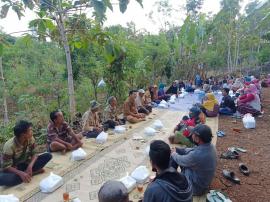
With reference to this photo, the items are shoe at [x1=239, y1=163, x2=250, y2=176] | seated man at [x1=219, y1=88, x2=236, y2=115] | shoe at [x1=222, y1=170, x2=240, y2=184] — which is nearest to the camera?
shoe at [x1=222, y1=170, x2=240, y2=184]

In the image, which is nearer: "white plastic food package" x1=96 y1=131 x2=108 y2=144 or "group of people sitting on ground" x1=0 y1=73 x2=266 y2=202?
"group of people sitting on ground" x1=0 y1=73 x2=266 y2=202

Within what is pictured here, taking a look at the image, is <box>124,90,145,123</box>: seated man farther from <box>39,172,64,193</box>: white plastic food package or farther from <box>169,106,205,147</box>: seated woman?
<box>39,172,64,193</box>: white plastic food package

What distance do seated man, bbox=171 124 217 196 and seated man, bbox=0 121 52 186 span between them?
217 cm

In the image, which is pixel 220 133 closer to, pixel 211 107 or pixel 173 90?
pixel 211 107

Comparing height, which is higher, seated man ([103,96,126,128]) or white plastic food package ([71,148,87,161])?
seated man ([103,96,126,128])

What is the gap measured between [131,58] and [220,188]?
6.27 metres

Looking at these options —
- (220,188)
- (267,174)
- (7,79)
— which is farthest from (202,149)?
(7,79)

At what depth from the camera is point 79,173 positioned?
435 centimetres

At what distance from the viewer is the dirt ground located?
152 inches

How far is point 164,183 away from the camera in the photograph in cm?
216

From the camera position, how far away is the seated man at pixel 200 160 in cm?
334

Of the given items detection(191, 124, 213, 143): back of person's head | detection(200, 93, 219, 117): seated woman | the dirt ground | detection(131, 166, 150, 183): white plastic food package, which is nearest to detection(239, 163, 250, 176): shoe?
the dirt ground

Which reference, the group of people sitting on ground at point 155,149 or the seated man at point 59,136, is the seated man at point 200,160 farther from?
the seated man at point 59,136

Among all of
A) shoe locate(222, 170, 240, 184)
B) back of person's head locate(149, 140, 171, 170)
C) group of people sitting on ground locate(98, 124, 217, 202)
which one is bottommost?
shoe locate(222, 170, 240, 184)
